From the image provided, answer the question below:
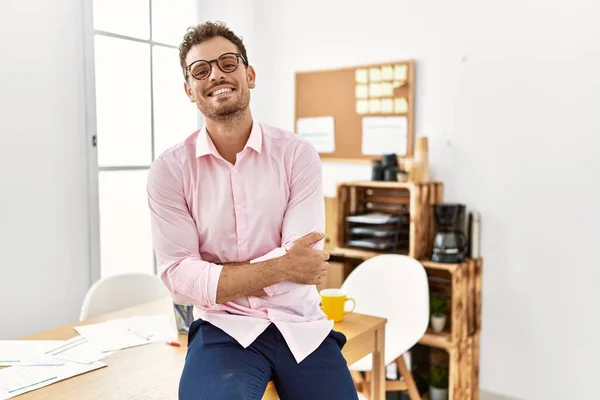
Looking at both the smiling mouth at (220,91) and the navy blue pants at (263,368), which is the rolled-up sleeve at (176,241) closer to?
the navy blue pants at (263,368)

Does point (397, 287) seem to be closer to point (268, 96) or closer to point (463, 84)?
point (463, 84)

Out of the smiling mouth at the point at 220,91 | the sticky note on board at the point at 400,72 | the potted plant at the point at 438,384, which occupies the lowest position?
the potted plant at the point at 438,384

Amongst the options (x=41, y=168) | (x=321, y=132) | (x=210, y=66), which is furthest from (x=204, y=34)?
(x=321, y=132)

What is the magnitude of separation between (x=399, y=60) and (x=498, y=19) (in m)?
0.56

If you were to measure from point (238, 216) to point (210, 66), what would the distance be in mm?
451

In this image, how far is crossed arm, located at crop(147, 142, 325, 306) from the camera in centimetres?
151

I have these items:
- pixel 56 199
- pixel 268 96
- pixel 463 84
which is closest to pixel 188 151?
pixel 56 199

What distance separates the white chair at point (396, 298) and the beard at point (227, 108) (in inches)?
54.0

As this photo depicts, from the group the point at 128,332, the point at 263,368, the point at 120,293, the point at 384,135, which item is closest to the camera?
the point at 263,368

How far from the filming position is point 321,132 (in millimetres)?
3561

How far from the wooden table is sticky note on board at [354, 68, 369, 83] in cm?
172

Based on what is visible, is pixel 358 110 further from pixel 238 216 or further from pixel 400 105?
pixel 238 216

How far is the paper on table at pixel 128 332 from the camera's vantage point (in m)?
1.76

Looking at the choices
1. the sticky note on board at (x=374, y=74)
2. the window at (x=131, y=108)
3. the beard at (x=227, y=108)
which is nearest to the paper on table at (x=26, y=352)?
the beard at (x=227, y=108)
